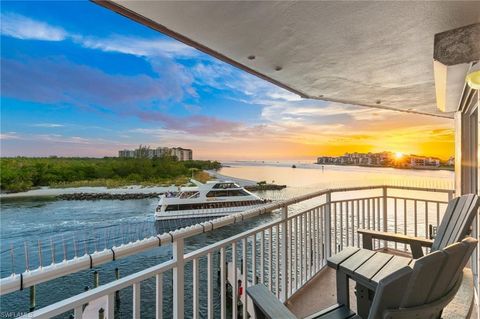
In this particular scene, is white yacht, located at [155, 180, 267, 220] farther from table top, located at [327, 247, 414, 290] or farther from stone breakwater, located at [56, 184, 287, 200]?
table top, located at [327, 247, 414, 290]

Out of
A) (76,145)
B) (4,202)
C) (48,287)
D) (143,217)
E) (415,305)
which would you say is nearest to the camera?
(415,305)

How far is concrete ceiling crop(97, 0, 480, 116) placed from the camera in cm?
170

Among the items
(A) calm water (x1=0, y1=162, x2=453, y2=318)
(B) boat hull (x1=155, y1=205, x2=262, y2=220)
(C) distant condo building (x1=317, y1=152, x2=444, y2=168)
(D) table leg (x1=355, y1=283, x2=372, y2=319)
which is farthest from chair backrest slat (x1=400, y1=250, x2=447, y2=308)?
(B) boat hull (x1=155, y1=205, x2=262, y2=220)

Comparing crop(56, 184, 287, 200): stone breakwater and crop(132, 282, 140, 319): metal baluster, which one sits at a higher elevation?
crop(132, 282, 140, 319): metal baluster

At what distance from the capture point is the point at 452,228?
1.90 m

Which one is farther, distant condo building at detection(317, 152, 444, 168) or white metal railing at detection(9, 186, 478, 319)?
distant condo building at detection(317, 152, 444, 168)

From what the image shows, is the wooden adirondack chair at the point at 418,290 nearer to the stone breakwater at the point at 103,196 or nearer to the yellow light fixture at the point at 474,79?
the yellow light fixture at the point at 474,79

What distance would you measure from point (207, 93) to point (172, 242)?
2231 cm

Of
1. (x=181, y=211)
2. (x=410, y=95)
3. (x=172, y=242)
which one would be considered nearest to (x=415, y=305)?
(x=172, y=242)

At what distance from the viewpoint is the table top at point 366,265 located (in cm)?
166

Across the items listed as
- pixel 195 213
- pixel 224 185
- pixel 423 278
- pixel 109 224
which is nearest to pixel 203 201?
pixel 195 213

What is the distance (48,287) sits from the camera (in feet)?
41.1

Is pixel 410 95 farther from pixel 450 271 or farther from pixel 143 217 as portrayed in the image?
pixel 143 217

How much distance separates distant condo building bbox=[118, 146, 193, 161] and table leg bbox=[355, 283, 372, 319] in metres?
26.7
